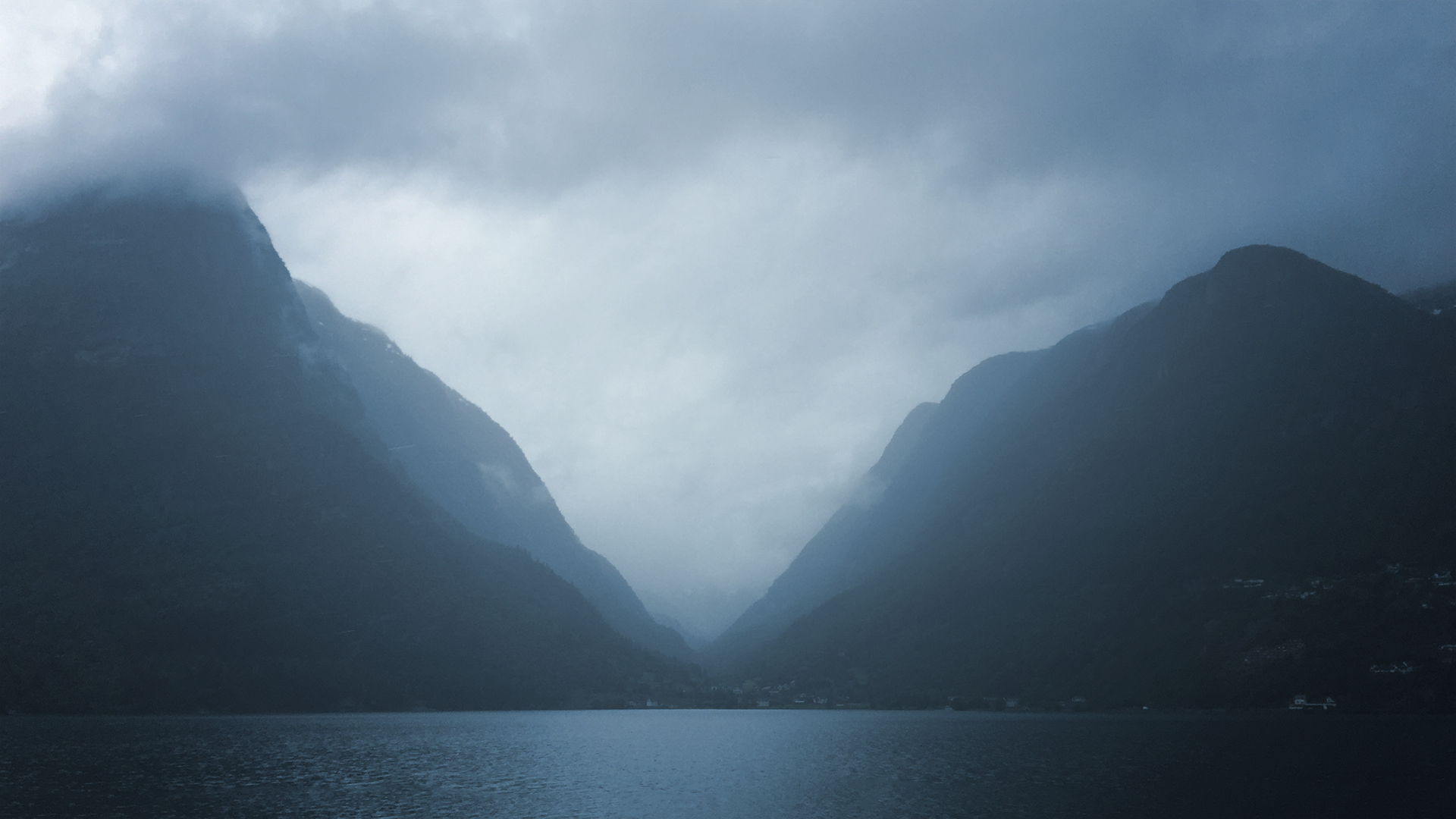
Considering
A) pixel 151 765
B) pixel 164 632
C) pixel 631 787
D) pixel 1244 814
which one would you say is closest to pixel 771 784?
pixel 631 787

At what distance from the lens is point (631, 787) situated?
89.1 m

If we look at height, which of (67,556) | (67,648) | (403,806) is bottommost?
(403,806)

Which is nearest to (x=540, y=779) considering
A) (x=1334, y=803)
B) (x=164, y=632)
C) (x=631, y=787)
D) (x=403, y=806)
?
(x=631, y=787)

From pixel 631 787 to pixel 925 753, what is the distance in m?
53.1

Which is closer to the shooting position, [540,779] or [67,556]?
[540,779]

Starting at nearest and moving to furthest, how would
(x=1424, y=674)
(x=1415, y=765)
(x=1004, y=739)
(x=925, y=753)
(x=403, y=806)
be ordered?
(x=403, y=806), (x=1415, y=765), (x=925, y=753), (x=1004, y=739), (x=1424, y=674)

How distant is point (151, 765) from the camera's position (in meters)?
89.3

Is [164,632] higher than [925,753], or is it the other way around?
[164,632]

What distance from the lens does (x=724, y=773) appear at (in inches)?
4082

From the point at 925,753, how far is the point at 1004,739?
108ft

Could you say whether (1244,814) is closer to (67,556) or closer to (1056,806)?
(1056,806)

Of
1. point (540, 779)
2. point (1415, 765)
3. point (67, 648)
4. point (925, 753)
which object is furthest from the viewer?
point (67, 648)

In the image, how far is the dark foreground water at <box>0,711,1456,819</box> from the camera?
6900cm

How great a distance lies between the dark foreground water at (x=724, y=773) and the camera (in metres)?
69.0
